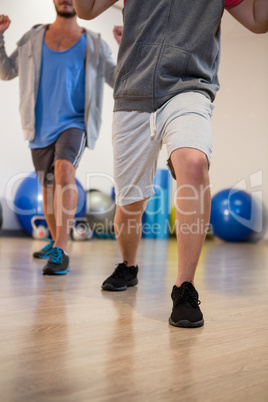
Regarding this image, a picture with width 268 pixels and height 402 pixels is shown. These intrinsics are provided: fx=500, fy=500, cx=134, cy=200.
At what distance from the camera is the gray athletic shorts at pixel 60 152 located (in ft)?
8.68

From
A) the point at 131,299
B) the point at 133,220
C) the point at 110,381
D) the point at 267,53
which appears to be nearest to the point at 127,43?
the point at 133,220

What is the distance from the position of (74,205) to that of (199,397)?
188cm

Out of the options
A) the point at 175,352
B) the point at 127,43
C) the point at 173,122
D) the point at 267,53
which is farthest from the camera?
the point at 267,53

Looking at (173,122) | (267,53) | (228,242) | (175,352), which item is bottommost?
(228,242)

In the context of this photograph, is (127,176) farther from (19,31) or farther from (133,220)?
(19,31)

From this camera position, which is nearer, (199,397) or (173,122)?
(199,397)

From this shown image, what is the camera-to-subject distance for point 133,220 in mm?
1949

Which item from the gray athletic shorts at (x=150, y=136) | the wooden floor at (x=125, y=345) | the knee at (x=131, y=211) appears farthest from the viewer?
the knee at (x=131, y=211)

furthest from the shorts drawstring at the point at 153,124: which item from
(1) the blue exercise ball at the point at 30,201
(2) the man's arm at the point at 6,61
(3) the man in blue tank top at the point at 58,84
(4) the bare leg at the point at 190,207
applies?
(1) the blue exercise ball at the point at 30,201

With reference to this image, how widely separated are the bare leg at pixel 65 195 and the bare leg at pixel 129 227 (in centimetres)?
62

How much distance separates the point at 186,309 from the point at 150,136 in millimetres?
586

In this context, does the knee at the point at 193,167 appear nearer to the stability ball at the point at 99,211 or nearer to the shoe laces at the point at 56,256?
the shoe laces at the point at 56,256

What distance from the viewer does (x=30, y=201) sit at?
5.32 m

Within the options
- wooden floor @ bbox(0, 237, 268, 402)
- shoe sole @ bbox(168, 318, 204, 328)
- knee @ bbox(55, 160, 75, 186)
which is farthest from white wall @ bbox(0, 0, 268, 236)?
shoe sole @ bbox(168, 318, 204, 328)
